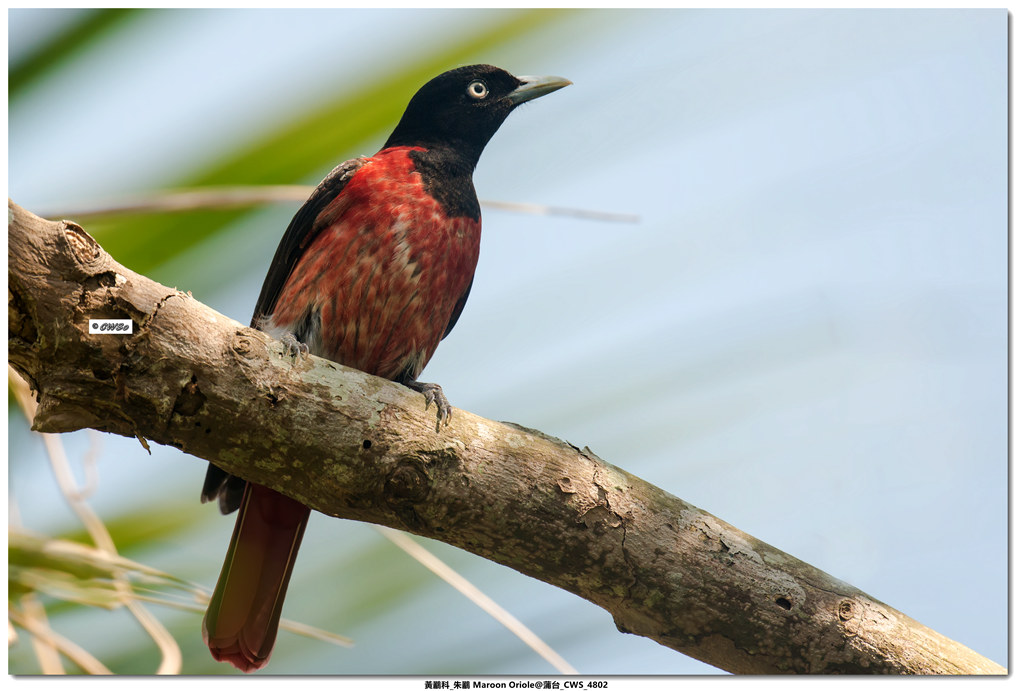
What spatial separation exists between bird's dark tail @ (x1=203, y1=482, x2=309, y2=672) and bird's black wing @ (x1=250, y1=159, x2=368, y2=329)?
1.90 feet

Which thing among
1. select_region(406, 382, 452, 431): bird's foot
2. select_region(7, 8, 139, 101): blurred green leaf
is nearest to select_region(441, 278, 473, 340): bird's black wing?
select_region(406, 382, 452, 431): bird's foot

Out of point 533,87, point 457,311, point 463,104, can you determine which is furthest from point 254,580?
point 533,87

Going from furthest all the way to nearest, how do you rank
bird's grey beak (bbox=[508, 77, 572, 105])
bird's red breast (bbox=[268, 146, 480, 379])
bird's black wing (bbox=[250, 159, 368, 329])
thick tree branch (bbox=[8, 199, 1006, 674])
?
1. bird's grey beak (bbox=[508, 77, 572, 105])
2. bird's black wing (bbox=[250, 159, 368, 329])
3. bird's red breast (bbox=[268, 146, 480, 379])
4. thick tree branch (bbox=[8, 199, 1006, 674])

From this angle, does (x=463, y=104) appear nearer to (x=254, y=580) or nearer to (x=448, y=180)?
(x=448, y=180)

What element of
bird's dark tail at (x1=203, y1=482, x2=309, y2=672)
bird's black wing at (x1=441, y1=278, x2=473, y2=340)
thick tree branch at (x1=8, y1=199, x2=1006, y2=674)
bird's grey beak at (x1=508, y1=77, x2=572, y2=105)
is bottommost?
bird's dark tail at (x1=203, y1=482, x2=309, y2=672)

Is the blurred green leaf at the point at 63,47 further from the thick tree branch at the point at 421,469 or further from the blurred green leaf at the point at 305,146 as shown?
the thick tree branch at the point at 421,469

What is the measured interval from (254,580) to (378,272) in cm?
102

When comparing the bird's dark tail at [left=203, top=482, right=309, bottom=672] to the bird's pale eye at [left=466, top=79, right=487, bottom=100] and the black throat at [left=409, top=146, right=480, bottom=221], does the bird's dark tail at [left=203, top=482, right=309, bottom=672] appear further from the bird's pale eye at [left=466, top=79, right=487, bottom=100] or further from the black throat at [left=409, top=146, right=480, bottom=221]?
the bird's pale eye at [left=466, top=79, right=487, bottom=100]

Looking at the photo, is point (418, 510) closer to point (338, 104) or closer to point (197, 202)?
point (197, 202)

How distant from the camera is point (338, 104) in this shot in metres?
2.61

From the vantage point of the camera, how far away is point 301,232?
8.38 ft

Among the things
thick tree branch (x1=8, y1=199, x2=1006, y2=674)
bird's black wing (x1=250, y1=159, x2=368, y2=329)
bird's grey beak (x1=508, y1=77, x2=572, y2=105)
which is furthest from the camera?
bird's grey beak (x1=508, y1=77, x2=572, y2=105)

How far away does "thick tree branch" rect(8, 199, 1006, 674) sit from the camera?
1.71m
